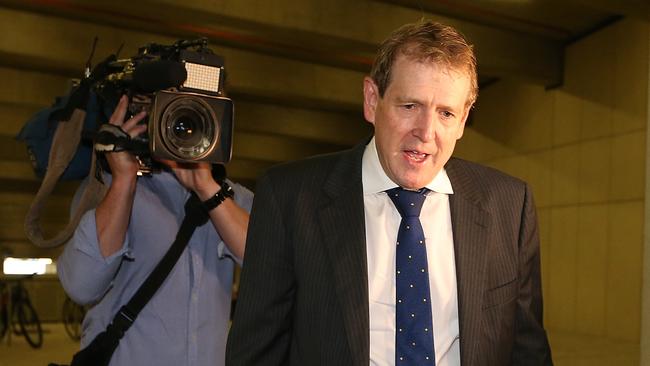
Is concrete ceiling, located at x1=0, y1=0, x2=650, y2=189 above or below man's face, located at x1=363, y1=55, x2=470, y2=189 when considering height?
above

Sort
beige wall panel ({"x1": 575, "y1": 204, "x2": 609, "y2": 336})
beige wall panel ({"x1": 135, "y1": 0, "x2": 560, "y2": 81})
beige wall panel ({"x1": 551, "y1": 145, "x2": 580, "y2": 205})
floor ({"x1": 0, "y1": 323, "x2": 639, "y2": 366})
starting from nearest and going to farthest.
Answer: floor ({"x1": 0, "y1": 323, "x2": 639, "y2": 366}), beige wall panel ({"x1": 135, "y1": 0, "x2": 560, "y2": 81}), beige wall panel ({"x1": 575, "y1": 204, "x2": 609, "y2": 336}), beige wall panel ({"x1": 551, "y1": 145, "x2": 580, "y2": 205})

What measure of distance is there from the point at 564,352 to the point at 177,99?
7.01 m

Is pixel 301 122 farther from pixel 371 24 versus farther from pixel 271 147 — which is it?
pixel 371 24

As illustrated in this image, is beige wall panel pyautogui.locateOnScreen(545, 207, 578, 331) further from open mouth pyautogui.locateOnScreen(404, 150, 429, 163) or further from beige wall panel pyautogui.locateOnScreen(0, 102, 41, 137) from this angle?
open mouth pyautogui.locateOnScreen(404, 150, 429, 163)

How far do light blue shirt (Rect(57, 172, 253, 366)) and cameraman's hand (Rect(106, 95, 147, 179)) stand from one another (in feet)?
0.36

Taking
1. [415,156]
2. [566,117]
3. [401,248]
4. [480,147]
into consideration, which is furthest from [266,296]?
[480,147]

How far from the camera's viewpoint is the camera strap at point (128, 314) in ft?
5.59

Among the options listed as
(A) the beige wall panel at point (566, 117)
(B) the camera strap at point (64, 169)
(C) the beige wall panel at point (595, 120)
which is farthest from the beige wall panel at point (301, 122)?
(B) the camera strap at point (64, 169)

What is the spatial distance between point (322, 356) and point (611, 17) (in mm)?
9087

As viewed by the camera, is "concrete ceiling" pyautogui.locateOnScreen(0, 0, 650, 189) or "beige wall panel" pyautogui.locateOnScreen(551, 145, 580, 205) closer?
"concrete ceiling" pyautogui.locateOnScreen(0, 0, 650, 189)

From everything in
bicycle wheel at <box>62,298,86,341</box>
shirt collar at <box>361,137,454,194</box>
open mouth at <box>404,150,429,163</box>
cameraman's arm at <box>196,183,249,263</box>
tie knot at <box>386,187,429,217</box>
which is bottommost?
bicycle wheel at <box>62,298,86,341</box>

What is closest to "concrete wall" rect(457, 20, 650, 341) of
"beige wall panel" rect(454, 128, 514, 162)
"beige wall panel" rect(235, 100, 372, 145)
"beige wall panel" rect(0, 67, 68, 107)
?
"beige wall panel" rect(454, 128, 514, 162)

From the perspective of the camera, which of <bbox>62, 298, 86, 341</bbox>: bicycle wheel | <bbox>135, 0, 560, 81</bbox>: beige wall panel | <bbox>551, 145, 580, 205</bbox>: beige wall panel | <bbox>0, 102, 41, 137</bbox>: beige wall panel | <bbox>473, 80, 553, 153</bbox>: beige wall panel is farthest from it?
<bbox>0, 102, 41, 137</bbox>: beige wall panel

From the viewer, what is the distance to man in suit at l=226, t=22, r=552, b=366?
1271 mm
